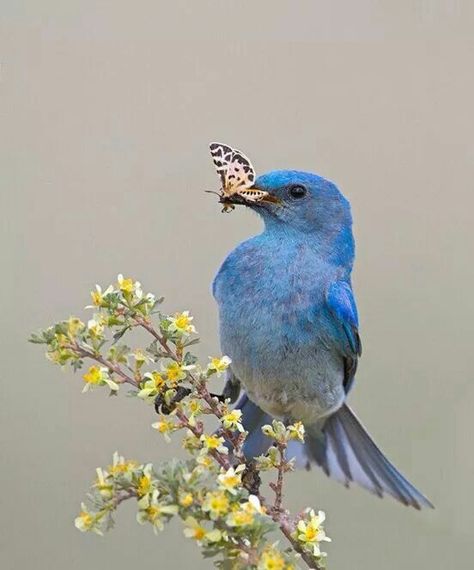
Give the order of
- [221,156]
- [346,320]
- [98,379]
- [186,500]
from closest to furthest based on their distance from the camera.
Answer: [186,500] < [98,379] < [221,156] < [346,320]

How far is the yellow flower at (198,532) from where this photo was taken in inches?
48.7

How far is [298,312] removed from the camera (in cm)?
263

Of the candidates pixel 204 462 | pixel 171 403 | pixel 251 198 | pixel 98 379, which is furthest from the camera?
pixel 251 198

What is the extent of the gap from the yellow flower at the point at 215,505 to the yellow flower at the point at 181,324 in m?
0.35

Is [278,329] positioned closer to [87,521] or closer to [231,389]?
[231,389]

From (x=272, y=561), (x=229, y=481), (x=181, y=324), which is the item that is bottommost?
(x=272, y=561)

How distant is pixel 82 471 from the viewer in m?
3.48

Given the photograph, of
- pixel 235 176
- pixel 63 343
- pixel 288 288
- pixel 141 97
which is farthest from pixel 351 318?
pixel 141 97

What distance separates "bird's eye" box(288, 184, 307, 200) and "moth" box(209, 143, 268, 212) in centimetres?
17

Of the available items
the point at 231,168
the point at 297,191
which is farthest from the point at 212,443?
the point at 297,191

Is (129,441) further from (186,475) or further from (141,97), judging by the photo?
(186,475)

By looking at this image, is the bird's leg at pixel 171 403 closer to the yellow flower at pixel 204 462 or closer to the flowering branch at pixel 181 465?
the flowering branch at pixel 181 465

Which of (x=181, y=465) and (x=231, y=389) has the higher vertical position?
(x=231, y=389)

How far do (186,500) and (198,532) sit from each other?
0.14 feet
